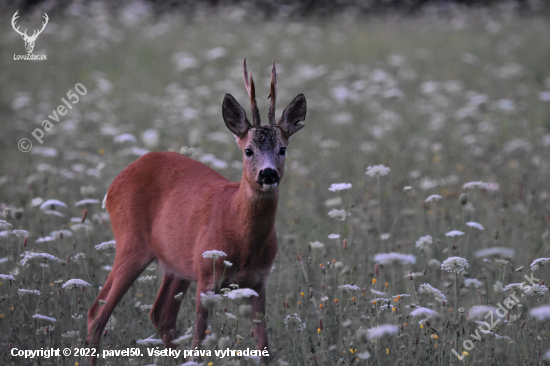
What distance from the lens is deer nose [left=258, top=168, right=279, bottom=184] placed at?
12.4 ft

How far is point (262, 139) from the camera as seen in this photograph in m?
3.93

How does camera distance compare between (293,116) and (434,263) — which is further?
(434,263)

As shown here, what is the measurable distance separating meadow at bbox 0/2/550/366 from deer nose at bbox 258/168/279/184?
0.68m

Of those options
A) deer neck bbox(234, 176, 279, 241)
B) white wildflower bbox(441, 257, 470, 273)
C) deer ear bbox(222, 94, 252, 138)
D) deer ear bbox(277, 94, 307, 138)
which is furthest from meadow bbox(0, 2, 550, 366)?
deer ear bbox(222, 94, 252, 138)

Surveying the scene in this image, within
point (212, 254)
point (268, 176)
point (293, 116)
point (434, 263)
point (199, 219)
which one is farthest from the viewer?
point (434, 263)

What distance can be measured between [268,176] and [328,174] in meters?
4.39

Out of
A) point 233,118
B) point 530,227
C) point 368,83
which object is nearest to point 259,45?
point 368,83

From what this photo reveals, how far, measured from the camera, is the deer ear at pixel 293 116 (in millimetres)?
4227

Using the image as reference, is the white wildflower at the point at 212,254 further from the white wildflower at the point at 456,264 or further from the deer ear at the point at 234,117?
the white wildflower at the point at 456,264

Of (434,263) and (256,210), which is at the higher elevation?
(256,210)

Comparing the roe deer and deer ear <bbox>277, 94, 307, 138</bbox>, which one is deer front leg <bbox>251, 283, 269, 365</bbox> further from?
deer ear <bbox>277, 94, 307, 138</bbox>

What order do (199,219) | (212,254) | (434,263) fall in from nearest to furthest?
(212,254) → (199,219) → (434,263)

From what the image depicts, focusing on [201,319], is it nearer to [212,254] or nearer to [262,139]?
[212,254]

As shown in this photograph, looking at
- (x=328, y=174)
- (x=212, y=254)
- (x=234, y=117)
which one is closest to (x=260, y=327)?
(x=212, y=254)
